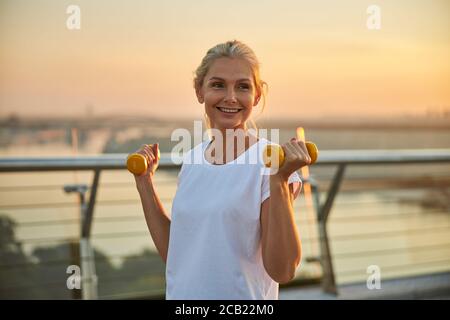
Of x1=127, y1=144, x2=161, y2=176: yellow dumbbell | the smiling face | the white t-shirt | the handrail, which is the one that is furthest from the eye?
the handrail

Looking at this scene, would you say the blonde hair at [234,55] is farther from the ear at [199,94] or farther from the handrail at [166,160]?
the handrail at [166,160]

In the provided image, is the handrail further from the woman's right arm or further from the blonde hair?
the blonde hair

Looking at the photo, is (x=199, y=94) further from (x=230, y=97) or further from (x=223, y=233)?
(x=223, y=233)

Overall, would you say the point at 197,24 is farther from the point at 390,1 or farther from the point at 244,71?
the point at 244,71

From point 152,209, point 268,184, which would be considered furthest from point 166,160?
point 268,184

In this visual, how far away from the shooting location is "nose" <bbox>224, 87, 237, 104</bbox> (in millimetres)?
1293

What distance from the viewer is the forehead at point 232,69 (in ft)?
4.26

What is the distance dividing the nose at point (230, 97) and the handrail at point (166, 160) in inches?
53.2

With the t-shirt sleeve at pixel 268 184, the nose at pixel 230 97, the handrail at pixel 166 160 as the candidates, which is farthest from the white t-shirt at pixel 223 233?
the handrail at pixel 166 160

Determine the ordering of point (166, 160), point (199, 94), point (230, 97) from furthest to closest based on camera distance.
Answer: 1. point (166, 160)
2. point (199, 94)
3. point (230, 97)

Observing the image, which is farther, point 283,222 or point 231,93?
point 231,93

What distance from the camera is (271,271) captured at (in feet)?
3.89

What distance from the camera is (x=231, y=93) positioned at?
51.0 inches

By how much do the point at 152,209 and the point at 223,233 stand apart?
0.95 ft
